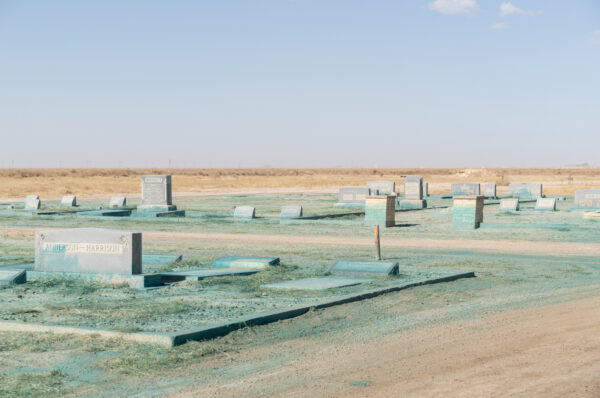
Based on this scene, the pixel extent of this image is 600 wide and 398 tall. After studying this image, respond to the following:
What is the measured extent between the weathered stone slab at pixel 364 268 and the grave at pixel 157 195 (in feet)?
63.7

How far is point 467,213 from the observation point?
88.2ft

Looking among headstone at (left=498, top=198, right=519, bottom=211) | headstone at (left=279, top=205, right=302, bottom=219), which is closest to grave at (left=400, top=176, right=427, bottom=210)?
headstone at (left=498, top=198, right=519, bottom=211)

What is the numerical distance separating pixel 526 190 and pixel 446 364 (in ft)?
147

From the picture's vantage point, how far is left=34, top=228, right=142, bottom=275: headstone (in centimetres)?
1335

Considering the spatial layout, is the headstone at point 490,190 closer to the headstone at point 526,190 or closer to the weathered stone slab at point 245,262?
the headstone at point 526,190

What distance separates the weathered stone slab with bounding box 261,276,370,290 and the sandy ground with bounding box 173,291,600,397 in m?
3.42

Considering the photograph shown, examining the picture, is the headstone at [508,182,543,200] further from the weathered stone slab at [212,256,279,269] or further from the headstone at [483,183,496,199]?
the weathered stone slab at [212,256,279,269]

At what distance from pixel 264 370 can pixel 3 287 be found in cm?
698

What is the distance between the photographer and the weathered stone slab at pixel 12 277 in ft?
44.0

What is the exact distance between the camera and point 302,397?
22.5ft

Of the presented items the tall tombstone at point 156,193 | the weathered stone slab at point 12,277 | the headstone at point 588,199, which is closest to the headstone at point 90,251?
the weathered stone slab at point 12,277

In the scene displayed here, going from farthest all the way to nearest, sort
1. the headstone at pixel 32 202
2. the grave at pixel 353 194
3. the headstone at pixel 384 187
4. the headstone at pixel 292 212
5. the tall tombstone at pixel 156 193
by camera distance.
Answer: the headstone at pixel 384 187 → the grave at pixel 353 194 → the headstone at pixel 32 202 → the tall tombstone at pixel 156 193 → the headstone at pixel 292 212

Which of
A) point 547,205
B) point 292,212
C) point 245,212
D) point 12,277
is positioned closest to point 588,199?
point 547,205

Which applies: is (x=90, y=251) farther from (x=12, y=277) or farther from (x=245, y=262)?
(x=245, y=262)
